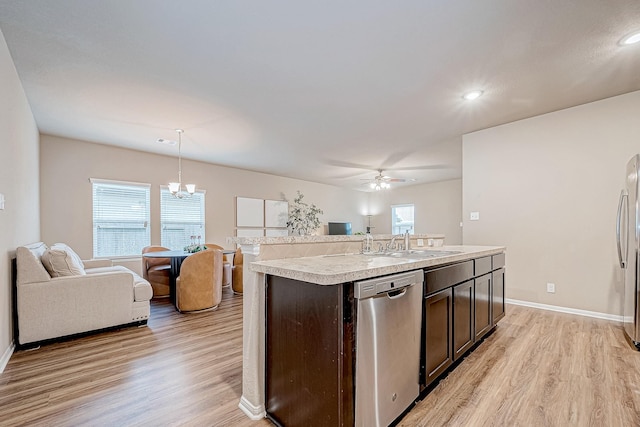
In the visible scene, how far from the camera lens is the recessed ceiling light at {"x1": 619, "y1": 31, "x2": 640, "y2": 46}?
7.42ft

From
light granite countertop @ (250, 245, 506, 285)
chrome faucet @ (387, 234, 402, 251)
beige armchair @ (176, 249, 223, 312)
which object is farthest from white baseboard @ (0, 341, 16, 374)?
chrome faucet @ (387, 234, 402, 251)

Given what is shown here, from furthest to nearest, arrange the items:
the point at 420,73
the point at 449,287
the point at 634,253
Result: the point at 420,73 < the point at 634,253 < the point at 449,287

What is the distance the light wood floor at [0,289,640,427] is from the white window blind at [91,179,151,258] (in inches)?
98.6

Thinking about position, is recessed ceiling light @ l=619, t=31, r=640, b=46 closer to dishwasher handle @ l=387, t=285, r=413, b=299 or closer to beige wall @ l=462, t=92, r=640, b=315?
beige wall @ l=462, t=92, r=640, b=315

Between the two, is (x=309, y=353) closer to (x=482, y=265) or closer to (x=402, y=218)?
(x=482, y=265)

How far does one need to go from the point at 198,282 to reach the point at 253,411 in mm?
2491

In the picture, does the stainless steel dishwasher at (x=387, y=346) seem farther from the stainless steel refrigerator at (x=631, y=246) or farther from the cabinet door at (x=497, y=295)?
the stainless steel refrigerator at (x=631, y=246)

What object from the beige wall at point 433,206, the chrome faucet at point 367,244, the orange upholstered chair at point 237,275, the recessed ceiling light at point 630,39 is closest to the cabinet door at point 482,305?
the chrome faucet at point 367,244

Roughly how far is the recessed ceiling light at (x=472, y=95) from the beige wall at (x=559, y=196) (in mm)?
1283

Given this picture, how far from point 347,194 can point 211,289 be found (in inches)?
263

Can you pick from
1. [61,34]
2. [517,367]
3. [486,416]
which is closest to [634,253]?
[517,367]

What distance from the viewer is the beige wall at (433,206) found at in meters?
8.45

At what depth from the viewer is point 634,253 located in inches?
102

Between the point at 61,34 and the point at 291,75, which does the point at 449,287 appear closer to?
the point at 291,75
